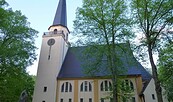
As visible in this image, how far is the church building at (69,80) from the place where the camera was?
2378cm

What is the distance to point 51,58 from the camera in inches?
1129

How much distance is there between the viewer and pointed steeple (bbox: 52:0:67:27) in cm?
3222

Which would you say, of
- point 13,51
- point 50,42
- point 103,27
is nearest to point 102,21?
point 103,27

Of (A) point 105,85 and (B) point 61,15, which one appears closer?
(A) point 105,85

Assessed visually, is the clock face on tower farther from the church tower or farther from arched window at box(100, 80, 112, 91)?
arched window at box(100, 80, 112, 91)

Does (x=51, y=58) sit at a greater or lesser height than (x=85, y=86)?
greater

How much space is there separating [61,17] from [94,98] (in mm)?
16860

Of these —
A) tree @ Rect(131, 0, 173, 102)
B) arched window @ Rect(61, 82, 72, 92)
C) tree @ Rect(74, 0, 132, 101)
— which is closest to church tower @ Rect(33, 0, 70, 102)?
arched window @ Rect(61, 82, 72, 92)

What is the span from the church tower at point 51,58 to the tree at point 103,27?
422 inches

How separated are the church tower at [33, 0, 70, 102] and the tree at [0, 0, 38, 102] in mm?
5639

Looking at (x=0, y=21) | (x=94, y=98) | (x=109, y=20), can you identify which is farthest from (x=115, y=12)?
(x=94, y=98)

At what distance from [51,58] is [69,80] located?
521 cm

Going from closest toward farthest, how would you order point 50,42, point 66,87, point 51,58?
point 66,87 < point 51,58 < point 50,42

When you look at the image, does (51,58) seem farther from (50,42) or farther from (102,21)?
(102,21)
